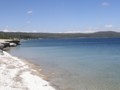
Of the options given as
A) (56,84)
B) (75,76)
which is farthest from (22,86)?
(75,76)

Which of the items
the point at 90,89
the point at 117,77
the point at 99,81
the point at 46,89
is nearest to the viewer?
the point at 46,89

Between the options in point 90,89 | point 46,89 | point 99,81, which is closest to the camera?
point 46,89

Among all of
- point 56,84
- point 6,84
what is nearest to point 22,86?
point 6,84

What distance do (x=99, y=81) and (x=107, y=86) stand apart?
2067 mm

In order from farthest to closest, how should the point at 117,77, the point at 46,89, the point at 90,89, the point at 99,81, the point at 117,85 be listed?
the point at 117,77 < the point at 99,81 < the point at 117,85 < the point at 90,89 < the point at 46,89

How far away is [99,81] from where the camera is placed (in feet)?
71.2

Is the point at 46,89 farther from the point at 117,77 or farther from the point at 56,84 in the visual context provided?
the point at 117,77

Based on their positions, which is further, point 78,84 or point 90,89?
point 78,84

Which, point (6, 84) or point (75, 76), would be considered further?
point (75, 76)

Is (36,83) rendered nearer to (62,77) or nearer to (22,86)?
(22,86)

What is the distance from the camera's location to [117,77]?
76.5 ft

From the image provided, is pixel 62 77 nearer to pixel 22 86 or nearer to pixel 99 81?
pixel 99 81

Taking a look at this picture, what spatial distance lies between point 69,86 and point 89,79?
3380mm

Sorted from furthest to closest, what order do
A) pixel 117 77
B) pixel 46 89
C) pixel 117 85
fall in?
pixel 117 77, pixel 117 85, pixel 46 89
